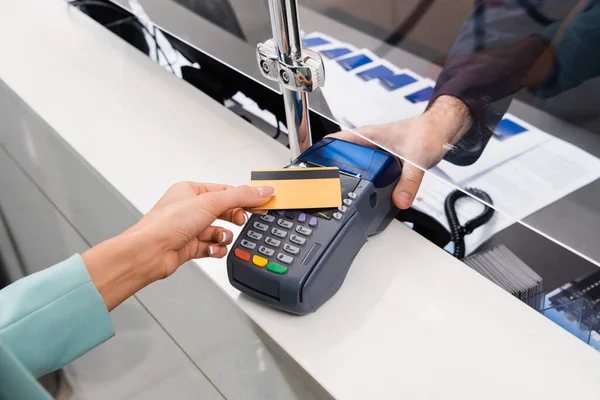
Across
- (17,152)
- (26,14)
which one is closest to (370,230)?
(17,152)

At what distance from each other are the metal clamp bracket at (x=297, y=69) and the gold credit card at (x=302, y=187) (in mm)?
96

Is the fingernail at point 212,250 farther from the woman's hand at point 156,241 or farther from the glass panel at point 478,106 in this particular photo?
the glass panel at point 478,106

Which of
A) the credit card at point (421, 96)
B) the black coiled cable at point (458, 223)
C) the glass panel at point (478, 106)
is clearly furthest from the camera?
the black coiled cable at point (458, 223)

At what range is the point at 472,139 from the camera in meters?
0.52

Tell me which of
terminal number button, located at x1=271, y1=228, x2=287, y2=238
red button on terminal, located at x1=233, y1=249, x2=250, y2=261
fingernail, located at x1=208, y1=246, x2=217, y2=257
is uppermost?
terminal number button, located at x1=271, y1=228, x2=287, y2=238

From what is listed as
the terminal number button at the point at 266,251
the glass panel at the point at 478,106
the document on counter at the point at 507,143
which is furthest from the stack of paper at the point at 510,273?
the terminal number button at the point at 266,251

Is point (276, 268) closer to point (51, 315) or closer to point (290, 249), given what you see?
point (290, 249)

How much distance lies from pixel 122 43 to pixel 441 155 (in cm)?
66

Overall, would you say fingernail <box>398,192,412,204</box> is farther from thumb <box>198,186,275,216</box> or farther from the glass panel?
thumb <box>198,186,275,216</box>

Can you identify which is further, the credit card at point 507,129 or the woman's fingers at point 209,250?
the woman's fingers at point 209,250

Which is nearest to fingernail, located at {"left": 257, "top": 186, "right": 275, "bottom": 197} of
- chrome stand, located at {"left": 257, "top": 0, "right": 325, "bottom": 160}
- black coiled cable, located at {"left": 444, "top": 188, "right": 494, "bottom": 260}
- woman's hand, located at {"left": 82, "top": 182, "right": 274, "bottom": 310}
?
woman's hand, located at {"left": 82, "top": 182, "right": 274, "bottom": 310}

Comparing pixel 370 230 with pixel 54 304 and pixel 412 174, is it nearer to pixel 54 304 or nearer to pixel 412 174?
pixel 412 174

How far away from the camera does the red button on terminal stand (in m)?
0.52

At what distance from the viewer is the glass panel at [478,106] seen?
0.44m
